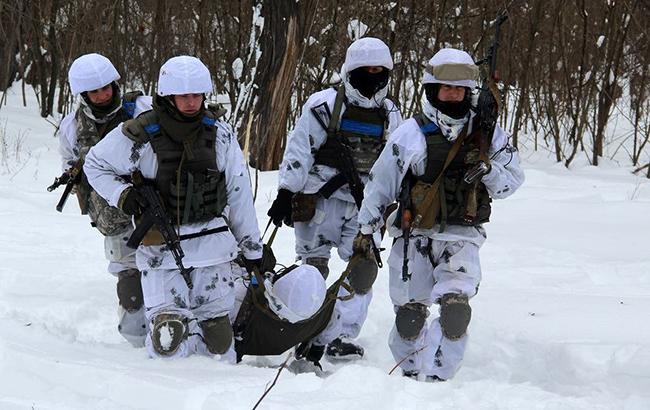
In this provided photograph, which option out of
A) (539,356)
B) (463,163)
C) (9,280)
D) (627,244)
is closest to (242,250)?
(463,163)

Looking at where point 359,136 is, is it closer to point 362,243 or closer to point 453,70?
point 362,243

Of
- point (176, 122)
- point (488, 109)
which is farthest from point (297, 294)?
point (488, 109)

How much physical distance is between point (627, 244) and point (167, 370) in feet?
16.7

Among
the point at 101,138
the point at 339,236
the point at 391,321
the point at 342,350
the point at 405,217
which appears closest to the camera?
the point at 405,217

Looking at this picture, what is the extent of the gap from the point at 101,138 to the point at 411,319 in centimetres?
204

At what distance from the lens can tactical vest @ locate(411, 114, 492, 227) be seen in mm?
3949

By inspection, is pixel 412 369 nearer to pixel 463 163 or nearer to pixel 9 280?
pixel 463 163

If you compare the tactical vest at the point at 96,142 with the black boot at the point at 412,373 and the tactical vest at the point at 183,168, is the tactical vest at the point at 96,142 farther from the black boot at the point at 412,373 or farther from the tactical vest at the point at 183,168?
the black boot at the point at 412,373

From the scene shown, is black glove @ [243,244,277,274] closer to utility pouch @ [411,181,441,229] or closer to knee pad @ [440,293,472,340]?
utility pouch @ [411,181,441,229]

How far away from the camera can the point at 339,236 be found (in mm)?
4945

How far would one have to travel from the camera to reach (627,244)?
7199 millimetres

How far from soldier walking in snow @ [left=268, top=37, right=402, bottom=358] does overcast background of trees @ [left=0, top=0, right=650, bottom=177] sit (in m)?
2.88

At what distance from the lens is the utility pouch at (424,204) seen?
3.97 m

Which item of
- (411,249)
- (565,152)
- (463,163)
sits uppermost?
(463,163)
